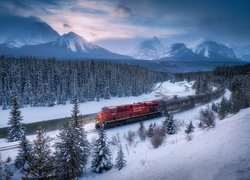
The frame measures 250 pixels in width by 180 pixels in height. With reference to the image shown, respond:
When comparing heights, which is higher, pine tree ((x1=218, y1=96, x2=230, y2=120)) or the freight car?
pine tree ((x1=218, y1=96, x2=230, y2=120))

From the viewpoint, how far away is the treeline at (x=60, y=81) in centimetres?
7281

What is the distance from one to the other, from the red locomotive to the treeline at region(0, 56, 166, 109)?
28500mm

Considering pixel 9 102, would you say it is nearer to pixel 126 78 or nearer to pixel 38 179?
pixel 126 78

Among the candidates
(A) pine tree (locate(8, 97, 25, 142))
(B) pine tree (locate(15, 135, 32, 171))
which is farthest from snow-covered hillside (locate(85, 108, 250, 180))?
(A) pine tree (locate(8, 97, 25, 142))

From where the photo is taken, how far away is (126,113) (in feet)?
144

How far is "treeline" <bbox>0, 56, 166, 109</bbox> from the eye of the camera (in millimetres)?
72812

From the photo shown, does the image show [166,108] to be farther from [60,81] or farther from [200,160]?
[60,81]

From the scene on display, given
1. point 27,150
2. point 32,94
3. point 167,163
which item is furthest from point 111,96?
point 167,163

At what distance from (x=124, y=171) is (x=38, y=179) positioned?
28.2 feet

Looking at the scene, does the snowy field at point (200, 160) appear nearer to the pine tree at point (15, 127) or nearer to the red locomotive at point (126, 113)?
the red locomotive at point (126, 113)

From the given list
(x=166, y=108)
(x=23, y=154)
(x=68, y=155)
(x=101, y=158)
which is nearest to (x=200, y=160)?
(x=101, y=158)

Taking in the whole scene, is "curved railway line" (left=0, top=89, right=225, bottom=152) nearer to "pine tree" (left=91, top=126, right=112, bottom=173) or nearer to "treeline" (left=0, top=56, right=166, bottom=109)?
"pine tree" (left=91, top=126, right=112, bottom=173)

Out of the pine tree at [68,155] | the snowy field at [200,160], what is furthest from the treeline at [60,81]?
the snowy field at [200,160]

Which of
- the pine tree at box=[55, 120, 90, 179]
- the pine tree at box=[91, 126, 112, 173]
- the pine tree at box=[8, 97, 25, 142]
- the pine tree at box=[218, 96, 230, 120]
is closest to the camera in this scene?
the pine tree at box=[55, 120, 90, 179]
